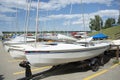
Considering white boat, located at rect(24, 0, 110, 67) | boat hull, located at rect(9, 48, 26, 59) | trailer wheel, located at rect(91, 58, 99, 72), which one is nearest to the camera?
white boat, located at rect(24, 0, 110, 67)

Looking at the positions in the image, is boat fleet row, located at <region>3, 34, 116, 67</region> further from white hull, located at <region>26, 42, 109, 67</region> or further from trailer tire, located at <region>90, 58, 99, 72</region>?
trailer tire, located at <region>90, 58, 99, 72</region>

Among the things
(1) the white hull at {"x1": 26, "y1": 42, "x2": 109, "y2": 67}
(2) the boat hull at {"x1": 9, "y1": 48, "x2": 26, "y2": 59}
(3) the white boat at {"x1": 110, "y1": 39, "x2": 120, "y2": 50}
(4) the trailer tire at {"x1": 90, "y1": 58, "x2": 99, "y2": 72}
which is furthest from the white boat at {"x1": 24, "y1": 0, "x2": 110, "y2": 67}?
(3) the white boat at {"x1": 110, "y1": 39, "x2": 120, "y2": 50}

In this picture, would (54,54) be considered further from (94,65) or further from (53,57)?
(94,65)

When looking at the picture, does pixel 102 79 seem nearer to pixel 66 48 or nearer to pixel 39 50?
pixel 66 48

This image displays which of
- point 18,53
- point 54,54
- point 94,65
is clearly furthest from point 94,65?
point 18,53

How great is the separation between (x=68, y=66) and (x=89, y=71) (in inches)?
47.6

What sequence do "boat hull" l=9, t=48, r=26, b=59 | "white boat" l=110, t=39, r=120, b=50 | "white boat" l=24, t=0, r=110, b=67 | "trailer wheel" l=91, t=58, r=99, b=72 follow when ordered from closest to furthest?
1. "white boat" l=24, t=0, r=110, b=67
2. "boat hull" l=9, t=48, r=26, b=59
3. "trailer wheel" l=91, t=58, r=99, b=72
4. "white boat" l=110, t=39, r=120, b=50

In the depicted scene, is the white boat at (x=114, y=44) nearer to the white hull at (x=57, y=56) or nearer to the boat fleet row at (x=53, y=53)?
the boat fleet row at (x=53, y=53)

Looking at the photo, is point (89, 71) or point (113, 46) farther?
point (113, 46)

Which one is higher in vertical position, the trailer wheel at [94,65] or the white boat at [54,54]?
the white boat at [54,54]

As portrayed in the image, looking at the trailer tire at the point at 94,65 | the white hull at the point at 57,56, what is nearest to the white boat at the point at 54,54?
the white hull at the point at 57,56

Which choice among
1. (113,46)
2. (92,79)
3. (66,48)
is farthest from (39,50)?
(113,46)

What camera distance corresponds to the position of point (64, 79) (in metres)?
8.58

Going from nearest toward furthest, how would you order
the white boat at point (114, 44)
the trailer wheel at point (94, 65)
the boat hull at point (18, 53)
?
1. the boat hull at point (18, 53)
2. the trailer wheel at point (94, 65)
3. the white boat at point (114, 44)
